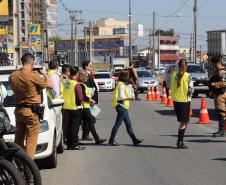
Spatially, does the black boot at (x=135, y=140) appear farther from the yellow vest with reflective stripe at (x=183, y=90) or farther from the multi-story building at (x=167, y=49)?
the multi-story building at (x=167, y=49)

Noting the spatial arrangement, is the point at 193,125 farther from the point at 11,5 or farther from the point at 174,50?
the point at 174,50

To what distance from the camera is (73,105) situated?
1258cm

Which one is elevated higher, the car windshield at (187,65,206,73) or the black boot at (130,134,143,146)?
the car windshield at (187,65,206,73)

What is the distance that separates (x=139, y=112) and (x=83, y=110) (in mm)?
9834

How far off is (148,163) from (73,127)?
2.47 metres

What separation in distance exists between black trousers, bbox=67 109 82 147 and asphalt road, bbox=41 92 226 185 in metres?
0.36

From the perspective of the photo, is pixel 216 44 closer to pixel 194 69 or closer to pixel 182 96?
pixel 194 69

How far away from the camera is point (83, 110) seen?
43.8 feet

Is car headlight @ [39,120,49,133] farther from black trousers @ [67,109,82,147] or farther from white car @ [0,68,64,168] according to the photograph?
black trousers @ [67,109,82,147]

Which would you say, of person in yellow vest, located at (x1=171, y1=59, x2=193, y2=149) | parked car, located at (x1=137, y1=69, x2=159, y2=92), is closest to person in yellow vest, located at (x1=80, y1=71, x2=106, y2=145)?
person in yellow vest, located at (x1=171, y1=59, x2=193, y2=149)

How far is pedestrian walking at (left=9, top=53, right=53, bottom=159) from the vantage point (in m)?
8.70

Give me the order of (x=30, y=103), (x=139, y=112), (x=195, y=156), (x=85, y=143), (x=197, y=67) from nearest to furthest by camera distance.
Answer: (x=30, y=103)
(x=195, y=156)
(x=85, y=143)
(x=139, y=112)
(x=197, y=67)

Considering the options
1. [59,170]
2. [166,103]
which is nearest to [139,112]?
[166,103]

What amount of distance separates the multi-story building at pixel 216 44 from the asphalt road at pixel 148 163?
801 cm
